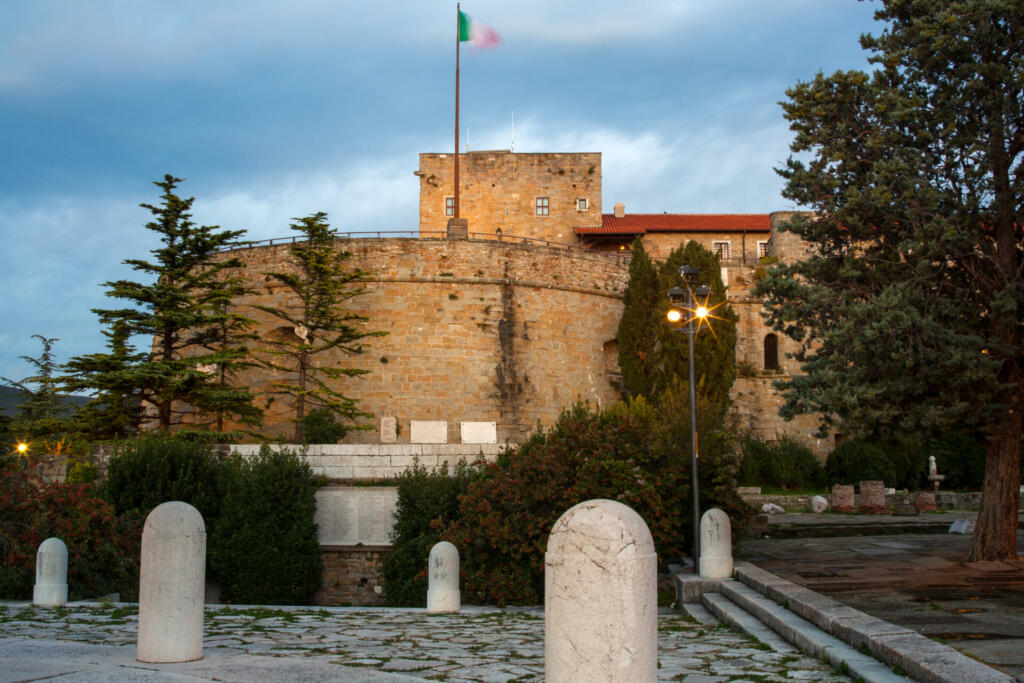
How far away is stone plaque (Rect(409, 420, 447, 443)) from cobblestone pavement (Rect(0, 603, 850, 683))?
1304 centimetres

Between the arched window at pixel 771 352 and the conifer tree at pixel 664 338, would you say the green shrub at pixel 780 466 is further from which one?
the arched window at pixel 771 352

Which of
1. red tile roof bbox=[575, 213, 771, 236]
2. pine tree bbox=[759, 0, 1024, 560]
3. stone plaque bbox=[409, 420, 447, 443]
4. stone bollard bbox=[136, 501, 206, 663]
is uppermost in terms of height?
red tile roof bbox=[575, 213, 771, 236]

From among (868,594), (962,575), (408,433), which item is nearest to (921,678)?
(868,594)

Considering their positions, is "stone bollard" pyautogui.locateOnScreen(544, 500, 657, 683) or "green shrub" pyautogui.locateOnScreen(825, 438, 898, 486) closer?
"stone bollard" pyautogui.locateOnScreen(544, 500, 657, 683)

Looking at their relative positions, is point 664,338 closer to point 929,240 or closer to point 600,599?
point 929,240

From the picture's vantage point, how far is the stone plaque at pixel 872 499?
1959 centimetres

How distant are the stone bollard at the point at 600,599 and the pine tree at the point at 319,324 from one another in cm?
1898

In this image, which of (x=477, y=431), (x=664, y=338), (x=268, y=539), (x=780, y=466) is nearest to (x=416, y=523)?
(x=268, y=539)

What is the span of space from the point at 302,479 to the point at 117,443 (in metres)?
4.09

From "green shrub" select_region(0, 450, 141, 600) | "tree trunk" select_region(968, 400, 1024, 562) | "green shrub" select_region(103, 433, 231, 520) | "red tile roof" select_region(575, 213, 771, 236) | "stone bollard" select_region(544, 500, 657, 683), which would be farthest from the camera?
"red tile roof" select_region(575, 213, 771, 236)

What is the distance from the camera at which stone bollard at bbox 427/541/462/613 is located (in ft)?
30.3

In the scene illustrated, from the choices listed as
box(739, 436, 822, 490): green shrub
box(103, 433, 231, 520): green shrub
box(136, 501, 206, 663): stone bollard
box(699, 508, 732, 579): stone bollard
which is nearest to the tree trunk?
box(699, 508, 732, 579): stone bollard

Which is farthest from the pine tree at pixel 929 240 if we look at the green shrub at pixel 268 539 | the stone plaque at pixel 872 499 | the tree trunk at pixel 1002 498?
the stone plaque at pixel 872 499

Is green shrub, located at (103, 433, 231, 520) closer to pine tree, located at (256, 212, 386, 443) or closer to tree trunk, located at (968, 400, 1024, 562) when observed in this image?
pine tree, located at (256, 212, 386, 443)
